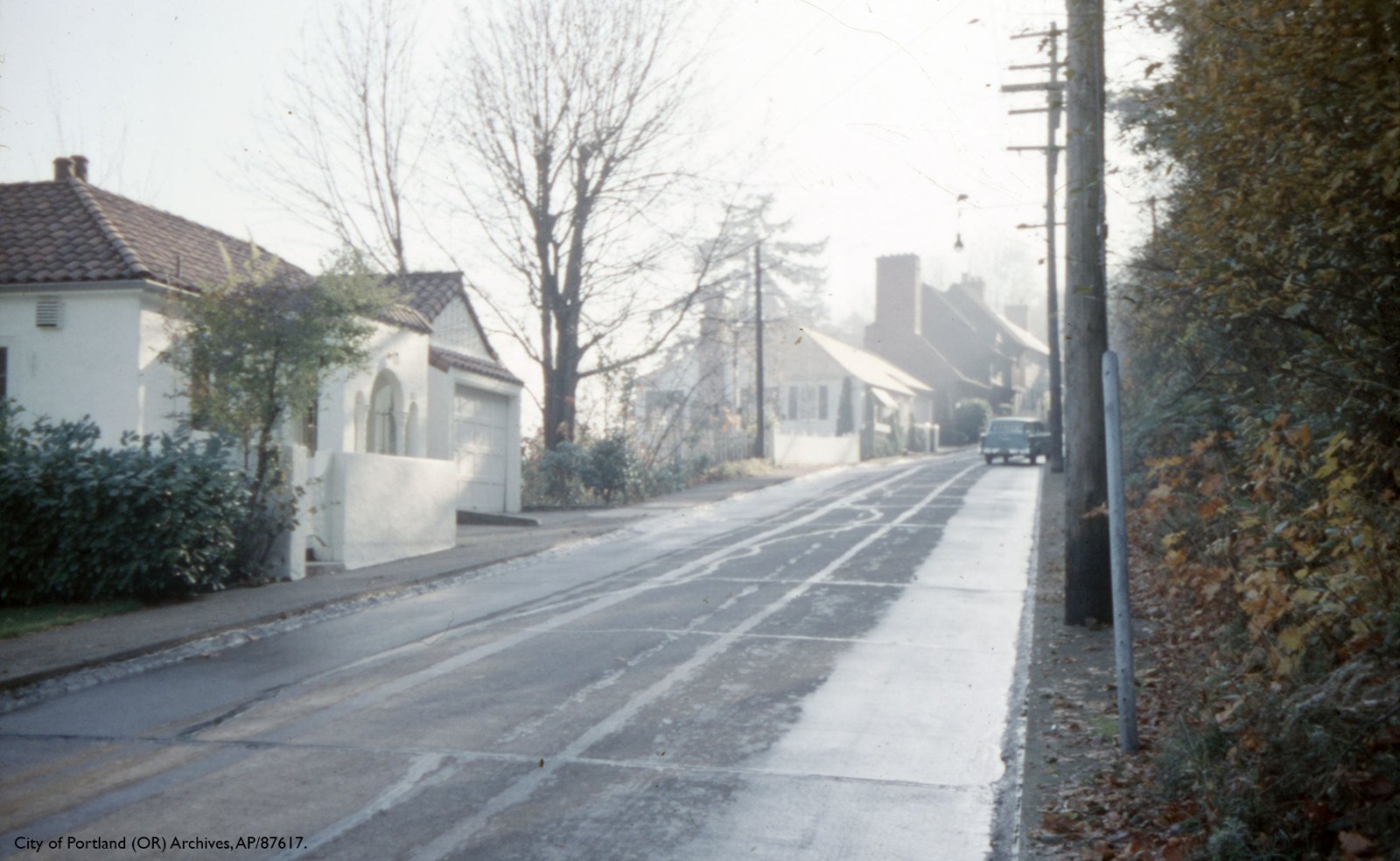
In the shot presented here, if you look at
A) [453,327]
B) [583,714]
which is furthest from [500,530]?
[583,714]

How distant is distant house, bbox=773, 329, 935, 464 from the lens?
2544 inches

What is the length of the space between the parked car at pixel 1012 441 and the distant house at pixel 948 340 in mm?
33880

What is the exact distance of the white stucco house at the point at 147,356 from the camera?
674 inches

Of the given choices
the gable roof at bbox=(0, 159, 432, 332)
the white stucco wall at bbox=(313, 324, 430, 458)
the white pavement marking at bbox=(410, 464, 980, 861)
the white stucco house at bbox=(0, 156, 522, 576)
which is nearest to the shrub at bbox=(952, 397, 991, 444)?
the white stucco wall at bbox=(313, 324, 430, 458)

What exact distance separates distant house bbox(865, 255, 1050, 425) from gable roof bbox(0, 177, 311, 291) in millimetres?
63358

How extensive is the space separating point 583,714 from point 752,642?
3047 millimetres

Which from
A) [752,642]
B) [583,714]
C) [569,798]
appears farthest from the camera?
[752,642]

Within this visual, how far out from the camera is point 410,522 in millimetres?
19125

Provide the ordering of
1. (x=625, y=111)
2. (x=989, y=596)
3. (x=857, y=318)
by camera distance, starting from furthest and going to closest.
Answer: (x=857, y=318) → (x=625, y=111) → (x=989, y=596)

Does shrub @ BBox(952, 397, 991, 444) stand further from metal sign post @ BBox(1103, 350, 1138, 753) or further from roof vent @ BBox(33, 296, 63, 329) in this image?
metal sign post @ BBox(1103, 350, 1138, 753)

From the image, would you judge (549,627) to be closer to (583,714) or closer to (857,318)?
(583,714)

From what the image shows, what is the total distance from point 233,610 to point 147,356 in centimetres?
573

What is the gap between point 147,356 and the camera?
56.7 ft

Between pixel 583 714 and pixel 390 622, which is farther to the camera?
pixel 390 622
